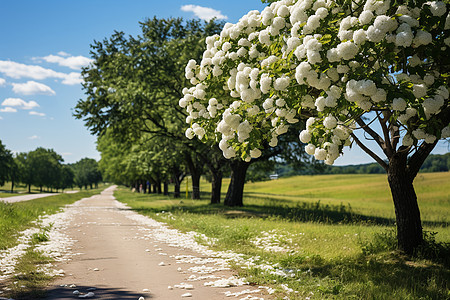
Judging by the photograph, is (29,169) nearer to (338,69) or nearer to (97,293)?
(97,293)

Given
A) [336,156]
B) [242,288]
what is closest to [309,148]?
[336,156]

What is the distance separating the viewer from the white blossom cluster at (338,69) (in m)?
5.97

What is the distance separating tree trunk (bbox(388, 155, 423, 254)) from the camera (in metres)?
10.1

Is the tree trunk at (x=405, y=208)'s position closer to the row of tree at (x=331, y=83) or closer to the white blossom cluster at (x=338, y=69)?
the row of tree at (x=331, y=83)

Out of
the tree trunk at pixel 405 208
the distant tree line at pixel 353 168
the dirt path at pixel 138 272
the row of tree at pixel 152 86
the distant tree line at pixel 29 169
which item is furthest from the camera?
the distant tree line at pixel 29 169

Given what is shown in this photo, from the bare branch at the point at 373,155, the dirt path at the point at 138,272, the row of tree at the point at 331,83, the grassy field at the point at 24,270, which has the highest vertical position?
the row of tree at the point at 331,83

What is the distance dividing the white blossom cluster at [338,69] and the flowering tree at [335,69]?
17mm

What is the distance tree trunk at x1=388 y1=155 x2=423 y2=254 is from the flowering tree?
2.32 ft

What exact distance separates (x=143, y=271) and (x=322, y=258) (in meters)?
4.55

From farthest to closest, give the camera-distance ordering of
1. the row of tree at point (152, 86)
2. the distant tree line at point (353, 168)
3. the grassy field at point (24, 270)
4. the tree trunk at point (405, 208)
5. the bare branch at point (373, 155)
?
the distant tree line at point (353, 168)
the row of tree at point (152, 86)
the bare branch at point (373, 155)
the tree trunk at point (405, 208)
the grassy field at point (24, 270)

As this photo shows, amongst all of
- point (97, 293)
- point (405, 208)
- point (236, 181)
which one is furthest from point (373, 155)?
point (236, 181)

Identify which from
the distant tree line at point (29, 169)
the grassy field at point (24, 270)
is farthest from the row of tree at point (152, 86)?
the distant tree line at point (29, 169)

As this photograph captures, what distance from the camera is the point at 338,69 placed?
20.5ft

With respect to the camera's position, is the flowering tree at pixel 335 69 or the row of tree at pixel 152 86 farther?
the row of tree at pixel 152 86
